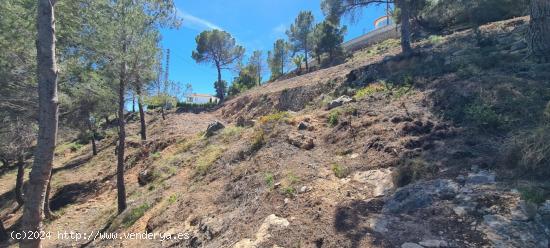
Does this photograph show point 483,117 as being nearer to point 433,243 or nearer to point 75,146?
point 433,243

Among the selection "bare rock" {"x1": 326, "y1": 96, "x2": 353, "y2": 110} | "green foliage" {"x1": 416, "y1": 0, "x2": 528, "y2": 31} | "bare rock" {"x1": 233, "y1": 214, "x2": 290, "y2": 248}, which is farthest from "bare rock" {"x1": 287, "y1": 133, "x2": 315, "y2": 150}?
"green foliage" {"x1": 416, "y1": 0, "x2": 528, "y2": 31}

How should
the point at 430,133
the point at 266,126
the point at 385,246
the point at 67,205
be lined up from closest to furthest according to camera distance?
the point at 385,246
the point at 430,133
the point at 266,126
the point at 67,205

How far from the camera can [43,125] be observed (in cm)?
475

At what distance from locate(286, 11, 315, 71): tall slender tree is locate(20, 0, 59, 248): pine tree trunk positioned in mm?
34775

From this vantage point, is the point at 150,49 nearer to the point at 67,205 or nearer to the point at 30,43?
the point at 30,43

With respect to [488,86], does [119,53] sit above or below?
above

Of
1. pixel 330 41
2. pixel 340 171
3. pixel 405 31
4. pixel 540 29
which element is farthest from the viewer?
pixel 330 41

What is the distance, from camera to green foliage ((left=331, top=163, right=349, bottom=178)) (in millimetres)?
6740

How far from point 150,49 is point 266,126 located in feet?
15.4

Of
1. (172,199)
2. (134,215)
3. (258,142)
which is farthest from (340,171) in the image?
(134,215)

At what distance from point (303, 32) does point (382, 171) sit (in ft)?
115

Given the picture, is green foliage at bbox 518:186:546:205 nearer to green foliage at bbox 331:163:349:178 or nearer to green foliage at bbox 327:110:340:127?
green foliage at bbox 331:163:349:178

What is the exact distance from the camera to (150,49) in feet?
37.3

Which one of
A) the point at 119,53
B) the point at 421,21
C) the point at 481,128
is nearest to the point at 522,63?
the point at 481,128
